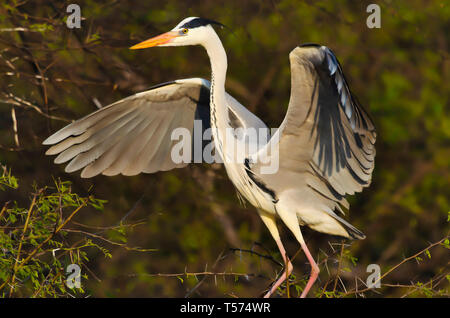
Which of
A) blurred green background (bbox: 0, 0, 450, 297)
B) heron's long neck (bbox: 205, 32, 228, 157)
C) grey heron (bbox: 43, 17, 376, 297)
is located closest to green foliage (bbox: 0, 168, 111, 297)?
grey heron (bbox: 43, 17, 376, 297)

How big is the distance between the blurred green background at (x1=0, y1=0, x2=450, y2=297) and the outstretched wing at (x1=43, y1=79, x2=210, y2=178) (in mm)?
716

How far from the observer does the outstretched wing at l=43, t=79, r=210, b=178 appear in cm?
329

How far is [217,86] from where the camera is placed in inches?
121

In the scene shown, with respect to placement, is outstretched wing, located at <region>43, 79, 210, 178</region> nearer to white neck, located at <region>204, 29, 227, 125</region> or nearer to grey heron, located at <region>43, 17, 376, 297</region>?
grey heron, located at <region>43, 17, 376, 297</region>

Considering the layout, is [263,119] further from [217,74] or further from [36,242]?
[36,242]

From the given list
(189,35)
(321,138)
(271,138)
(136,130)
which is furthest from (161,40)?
(321,138)

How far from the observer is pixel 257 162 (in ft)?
10.1

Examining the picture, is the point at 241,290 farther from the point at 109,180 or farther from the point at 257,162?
the point at 257,162

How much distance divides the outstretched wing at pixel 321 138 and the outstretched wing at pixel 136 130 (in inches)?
22.8

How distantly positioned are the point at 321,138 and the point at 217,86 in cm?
50

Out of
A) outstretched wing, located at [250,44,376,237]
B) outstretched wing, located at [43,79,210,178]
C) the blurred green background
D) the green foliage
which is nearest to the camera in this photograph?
the green foliage

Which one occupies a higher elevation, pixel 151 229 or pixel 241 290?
pixel 151 229

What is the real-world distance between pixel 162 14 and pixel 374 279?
2.35m

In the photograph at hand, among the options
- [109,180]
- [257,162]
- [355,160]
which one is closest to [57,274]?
[257,162]
